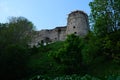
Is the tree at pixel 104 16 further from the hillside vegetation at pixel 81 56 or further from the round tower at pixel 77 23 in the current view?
the round tower at pixel 77 23

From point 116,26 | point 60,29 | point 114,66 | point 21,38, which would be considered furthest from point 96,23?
point 60,29

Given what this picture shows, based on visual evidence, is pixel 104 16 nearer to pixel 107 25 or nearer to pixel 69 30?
pixel 107 25

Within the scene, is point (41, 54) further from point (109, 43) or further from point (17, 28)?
point (109, 43)

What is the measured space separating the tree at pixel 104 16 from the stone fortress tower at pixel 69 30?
1588cm

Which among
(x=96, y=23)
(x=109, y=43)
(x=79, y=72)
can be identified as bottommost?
(x=79, y=72)

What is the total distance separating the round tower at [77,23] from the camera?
5047cm

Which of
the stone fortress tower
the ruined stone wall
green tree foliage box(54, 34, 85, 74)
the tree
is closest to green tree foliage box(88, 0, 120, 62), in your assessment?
the tree

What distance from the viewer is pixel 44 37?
55.8 m

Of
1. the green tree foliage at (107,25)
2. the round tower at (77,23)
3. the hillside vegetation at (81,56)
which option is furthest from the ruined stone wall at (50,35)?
the green tree foliage at (107,25)

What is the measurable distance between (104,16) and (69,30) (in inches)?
753

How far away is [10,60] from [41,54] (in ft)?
34.1

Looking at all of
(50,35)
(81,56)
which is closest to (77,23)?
(50,35)

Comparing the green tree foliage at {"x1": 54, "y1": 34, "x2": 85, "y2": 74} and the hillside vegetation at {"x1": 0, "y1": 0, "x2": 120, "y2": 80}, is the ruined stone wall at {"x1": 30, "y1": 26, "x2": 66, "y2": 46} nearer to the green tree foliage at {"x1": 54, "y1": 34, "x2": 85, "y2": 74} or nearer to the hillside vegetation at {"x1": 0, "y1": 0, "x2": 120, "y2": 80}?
the hillside vegetation at {"x1": 0, "y1": 0, "x2": 120, "y2": 80}

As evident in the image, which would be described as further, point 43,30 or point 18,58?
point 43,30
